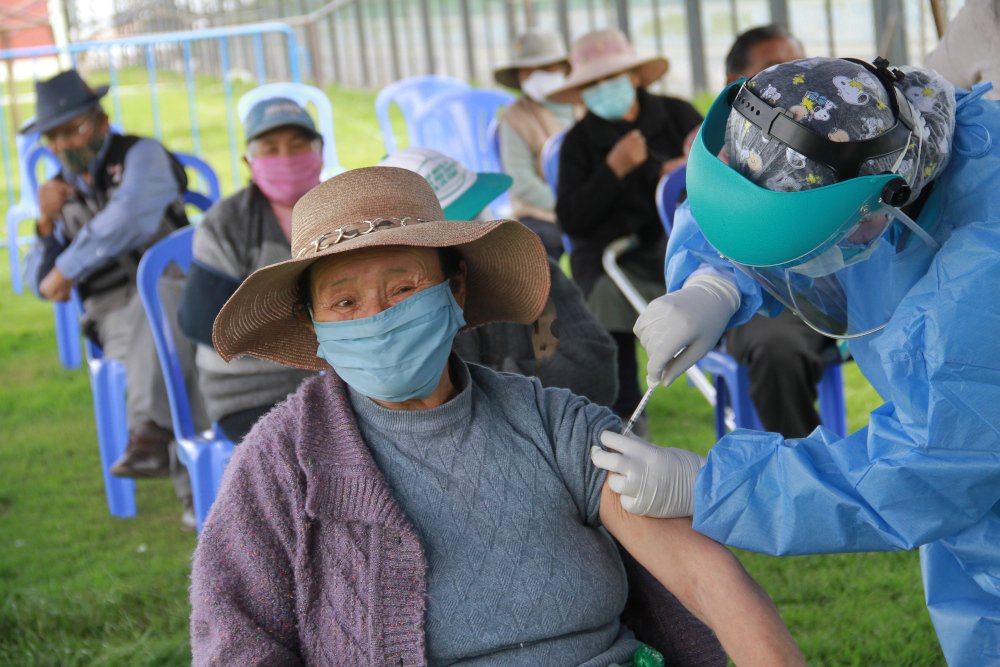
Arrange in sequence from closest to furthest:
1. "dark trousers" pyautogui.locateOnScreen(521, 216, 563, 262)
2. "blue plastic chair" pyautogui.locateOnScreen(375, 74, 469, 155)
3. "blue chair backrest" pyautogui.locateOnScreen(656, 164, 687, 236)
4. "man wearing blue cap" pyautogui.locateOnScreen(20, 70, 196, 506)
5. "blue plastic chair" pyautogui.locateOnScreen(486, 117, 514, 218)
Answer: "blue chair backrest" pyautogui.locateOnScreen(656, 164, 687, 236) → "man wearing blue cap" pyautogui.locateOnScreen(20, 70, 196, 506) → "dark trousers" pyautogui.locateOnScreen(521, 216, 563, 262) → "blue plastic chair" pyautogui.locateOnScreen(486, 117, 514, 218) → "blue plastic chair" pyautogui.locateOnScreen(375, 74, 469, 155)

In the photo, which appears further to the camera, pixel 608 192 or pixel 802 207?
pixel 608 192

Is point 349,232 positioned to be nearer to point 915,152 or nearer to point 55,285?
point 915,152

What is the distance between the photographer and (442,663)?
2.09 meters

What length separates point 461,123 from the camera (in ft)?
26.6

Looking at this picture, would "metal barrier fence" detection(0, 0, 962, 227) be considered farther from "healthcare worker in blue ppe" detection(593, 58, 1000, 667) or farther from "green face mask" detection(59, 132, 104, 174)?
"healthcare worker in blue ppe" detection(593, 58, 1000, 667)

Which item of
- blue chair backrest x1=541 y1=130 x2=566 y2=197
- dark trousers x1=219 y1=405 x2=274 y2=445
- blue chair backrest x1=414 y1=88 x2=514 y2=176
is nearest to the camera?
dark trousers x1=219 y1=405 x2=274 y2=445

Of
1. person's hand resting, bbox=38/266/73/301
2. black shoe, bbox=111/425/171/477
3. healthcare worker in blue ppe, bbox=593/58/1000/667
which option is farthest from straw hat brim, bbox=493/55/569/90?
healthcare worker in blue ppe, bbox=593/58/1000/667

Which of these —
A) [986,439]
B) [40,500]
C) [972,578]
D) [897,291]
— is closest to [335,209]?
[897,291]

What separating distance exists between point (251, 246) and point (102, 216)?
136 cm

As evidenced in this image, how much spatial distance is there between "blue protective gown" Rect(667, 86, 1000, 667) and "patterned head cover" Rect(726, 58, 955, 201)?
97 millimetres

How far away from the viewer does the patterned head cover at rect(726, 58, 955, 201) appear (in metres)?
1.84

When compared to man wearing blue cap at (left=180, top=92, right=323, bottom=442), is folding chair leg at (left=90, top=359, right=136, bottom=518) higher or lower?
lower

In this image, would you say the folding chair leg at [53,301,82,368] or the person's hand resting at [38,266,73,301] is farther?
the folding chair leg at [53,301,82,368]

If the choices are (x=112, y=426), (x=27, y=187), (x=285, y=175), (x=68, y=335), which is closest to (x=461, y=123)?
(x=68, y=335)
